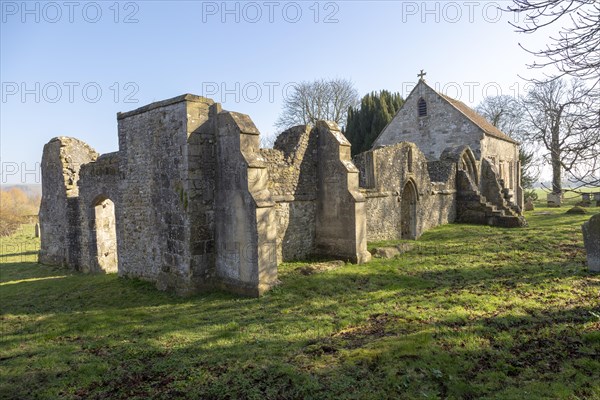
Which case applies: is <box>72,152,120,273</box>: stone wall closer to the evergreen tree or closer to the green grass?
the green grass

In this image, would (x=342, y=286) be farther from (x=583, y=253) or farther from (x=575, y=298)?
(x=583, y=253)

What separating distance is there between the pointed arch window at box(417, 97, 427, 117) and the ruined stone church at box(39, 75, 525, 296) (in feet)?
29.1

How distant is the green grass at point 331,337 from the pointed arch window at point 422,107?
53.6 feet

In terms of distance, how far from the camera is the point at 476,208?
19.4 meters

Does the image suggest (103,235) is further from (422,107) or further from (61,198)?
(422,107)

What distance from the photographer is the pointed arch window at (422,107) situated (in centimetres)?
2522

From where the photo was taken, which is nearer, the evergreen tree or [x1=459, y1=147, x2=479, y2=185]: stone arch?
[x1=459, y1=147, x2=479, y2=185]: stone arch

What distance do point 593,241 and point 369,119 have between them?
2643cm

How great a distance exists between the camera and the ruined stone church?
877 cm

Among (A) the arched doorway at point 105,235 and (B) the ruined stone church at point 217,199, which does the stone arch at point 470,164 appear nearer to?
(B) the ruined stone church at point 217,199

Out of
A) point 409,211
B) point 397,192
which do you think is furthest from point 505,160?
point 397,192

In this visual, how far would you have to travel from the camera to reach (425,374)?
482cm

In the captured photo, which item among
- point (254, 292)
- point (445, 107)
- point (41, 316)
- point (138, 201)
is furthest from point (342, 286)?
point (445, 107)

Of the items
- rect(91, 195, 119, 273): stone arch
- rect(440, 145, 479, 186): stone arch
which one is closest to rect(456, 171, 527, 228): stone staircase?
rect(440, 145, 479, 186): stone arch
